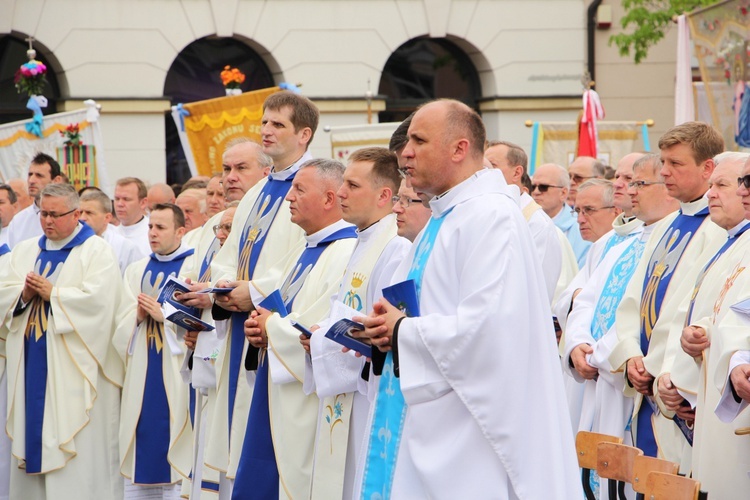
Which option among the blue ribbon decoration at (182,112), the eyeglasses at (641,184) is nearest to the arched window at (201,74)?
the blue ribbon decoration at (182,112)

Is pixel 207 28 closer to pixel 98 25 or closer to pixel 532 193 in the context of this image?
pixel 98 25

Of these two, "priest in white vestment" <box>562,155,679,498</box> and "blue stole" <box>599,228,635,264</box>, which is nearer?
"priest in white vestment" <box>562,155,679,498</box>

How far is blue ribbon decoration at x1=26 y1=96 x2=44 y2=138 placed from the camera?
12.5 meters

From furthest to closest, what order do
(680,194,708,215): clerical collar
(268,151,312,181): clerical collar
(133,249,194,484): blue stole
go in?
(133,249,194,484): blue stole
(268,151,312,181): clerical collar
(680,194,708,215): clerical collar

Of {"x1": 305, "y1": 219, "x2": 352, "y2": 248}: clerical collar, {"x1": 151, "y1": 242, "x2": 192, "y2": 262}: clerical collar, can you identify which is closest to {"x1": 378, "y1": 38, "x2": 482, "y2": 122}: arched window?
{"x1": 151, "y1": 242, "x2": 192, "y2": 262}: clerical collar

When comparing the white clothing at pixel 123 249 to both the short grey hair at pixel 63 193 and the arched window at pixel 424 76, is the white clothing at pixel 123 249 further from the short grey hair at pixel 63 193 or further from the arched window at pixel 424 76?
the arched window at pixel 424 76

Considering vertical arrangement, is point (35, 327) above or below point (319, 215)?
below

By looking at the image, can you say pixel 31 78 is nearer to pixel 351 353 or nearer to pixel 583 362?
pixel 583 362

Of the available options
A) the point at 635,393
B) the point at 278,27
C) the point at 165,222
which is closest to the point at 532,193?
the point at 165,222

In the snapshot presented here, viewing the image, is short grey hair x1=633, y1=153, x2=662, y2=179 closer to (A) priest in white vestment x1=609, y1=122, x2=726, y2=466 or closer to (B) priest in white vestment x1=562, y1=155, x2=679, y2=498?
(B) priest in white vestment x1=562, y1=155, x2=679, y2=498

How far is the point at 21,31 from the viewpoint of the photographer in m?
18.0

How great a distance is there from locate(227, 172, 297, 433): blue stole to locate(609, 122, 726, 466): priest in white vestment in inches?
77.7

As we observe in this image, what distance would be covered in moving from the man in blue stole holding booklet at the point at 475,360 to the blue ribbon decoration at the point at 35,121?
863 centimetres

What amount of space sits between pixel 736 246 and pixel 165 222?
4.49m
